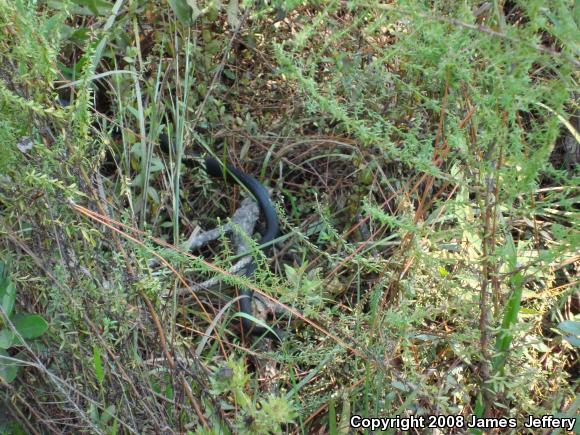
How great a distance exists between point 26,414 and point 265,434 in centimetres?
78

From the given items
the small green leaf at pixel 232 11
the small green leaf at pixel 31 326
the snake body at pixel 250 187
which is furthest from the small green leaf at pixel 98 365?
the small green leaf at pixel 232 11

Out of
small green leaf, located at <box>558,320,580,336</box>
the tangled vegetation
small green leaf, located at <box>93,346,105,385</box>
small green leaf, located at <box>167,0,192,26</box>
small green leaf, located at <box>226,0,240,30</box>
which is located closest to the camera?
the tangled vegetation

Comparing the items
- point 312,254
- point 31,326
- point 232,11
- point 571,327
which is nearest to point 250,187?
point 312,254

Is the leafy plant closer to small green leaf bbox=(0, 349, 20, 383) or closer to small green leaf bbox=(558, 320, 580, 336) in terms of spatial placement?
small green leaf bbox=(0, 349, 20, 383)

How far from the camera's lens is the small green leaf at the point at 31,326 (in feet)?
5.87

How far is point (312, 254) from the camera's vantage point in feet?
8.75

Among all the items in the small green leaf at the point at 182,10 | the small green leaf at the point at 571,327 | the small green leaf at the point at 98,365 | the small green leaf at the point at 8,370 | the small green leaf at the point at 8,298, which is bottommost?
the small green leaf at the point at 8,370

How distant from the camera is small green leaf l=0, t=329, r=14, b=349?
1.75m

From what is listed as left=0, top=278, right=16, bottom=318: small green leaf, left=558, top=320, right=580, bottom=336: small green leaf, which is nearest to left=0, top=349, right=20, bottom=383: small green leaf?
left=0, top=278, right=16, bottom=318: small green leaf

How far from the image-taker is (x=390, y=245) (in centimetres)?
256

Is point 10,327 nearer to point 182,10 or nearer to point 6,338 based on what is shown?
point 6,338

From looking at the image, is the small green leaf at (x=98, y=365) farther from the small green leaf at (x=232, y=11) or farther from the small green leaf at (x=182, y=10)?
the small green leaf at (x=232, y=11)

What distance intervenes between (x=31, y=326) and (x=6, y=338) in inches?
2.5

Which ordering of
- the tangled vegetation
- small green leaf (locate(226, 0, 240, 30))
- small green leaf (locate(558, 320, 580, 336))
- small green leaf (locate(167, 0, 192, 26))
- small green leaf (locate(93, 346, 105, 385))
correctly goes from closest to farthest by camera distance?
the tangled vegetation → small green leaf (locate(93, 346, 105, 385)) → small green leaf (locate(558, 320, 580, 336)) → small green leaf (locate(167, 0, 192, 26)) → small green leaf (locate(226, 0, 240, 30))
